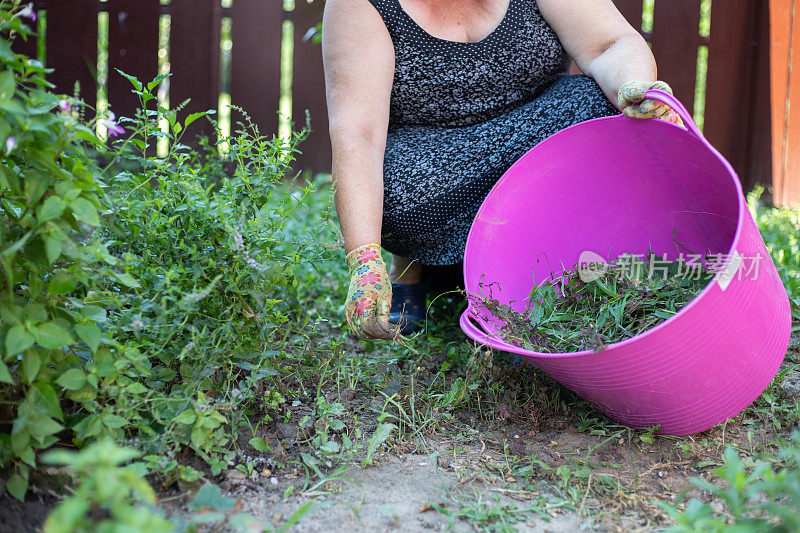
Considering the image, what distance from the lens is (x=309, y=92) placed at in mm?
4438

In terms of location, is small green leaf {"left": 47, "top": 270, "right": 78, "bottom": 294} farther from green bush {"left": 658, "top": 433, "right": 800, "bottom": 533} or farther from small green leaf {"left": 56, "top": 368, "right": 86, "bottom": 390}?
green bush {"left": 658, "top": 433, "right": 800, "bottom": 533}

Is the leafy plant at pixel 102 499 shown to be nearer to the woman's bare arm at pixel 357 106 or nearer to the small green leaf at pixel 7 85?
the small green leaf at pixel 7 85

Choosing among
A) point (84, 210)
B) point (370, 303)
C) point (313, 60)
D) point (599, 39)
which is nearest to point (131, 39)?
point (313, 60)

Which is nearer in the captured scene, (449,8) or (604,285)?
(604,285)

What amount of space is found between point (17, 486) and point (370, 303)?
28.7 inches

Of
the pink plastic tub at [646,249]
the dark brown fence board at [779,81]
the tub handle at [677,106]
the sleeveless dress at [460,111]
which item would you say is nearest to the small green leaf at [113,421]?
the pink plastic tub at [646,249]

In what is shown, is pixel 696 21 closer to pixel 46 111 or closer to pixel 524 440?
pixel 524 440

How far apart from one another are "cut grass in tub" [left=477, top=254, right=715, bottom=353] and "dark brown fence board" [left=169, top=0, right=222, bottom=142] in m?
3.18

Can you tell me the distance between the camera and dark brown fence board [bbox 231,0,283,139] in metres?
4.36

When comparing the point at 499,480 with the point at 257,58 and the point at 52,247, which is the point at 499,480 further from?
the point at 257,58

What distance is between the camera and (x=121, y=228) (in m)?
1.33

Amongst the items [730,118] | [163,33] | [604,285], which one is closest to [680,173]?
[604,285]

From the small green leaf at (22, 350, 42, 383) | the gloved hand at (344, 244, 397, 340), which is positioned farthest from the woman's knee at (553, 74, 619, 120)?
the small green leaf at (22, 350, 42, 383)

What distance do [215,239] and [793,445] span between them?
1.17 meters
